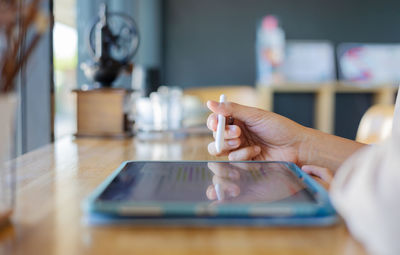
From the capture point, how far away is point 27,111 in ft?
4.80

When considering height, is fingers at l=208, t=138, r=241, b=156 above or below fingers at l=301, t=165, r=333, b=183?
above

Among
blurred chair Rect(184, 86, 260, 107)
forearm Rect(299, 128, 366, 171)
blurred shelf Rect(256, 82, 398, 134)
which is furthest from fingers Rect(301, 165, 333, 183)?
blurred shelf Rect(256, 82, 398, 134)

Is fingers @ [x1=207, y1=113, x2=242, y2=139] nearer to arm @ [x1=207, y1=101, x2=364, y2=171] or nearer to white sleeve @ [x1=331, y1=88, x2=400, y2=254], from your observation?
arm @ [x1=207, y1=101, x2=364, y2=171]

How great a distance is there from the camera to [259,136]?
0.96 m

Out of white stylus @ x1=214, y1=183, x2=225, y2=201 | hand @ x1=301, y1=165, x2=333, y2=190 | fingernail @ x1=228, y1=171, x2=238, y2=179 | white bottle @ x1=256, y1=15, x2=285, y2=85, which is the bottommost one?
hand @ x1=301, y1=165, x2=333, y2=190

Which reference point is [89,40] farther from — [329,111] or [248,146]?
[329,111]

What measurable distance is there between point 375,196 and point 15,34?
38 centimetres

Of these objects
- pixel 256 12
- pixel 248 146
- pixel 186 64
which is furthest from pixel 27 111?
pixel 256 12

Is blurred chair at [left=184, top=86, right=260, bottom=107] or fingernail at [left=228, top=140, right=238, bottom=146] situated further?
blurred chair at [left=184, top=86, right=260, bottom=107]

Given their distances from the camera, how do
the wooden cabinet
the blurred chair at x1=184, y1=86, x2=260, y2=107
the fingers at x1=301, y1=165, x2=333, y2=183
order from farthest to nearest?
the blurred chair at x1=184, y1=86, x2=260, y2=107, the wooden cabinet, the fingers at x1=301, y1=165, x2=333, y2=183

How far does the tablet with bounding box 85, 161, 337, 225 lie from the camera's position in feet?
1.49

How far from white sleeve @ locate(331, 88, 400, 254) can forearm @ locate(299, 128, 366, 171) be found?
0.51 metres

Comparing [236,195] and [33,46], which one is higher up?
[33,46]

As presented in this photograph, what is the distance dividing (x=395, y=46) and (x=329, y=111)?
1.27 meters
